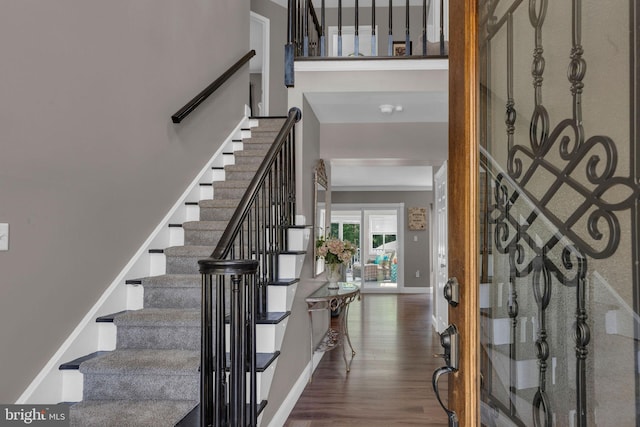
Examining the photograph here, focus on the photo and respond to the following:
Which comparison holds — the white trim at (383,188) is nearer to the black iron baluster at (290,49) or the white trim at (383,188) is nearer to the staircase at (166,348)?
the black iron baluster at (290,49)

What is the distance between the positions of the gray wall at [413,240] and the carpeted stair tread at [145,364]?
9322mm

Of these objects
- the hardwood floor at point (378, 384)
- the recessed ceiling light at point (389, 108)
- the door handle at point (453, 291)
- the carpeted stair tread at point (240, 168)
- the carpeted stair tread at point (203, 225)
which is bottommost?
the hardwood floor at point (378, 384)

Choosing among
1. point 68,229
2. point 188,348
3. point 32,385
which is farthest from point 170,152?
point 32,385

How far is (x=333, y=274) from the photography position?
4227 millimetres

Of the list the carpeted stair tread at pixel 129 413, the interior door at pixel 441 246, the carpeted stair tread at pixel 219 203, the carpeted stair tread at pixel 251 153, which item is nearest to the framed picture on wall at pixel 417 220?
the interior door at pixel 441 246

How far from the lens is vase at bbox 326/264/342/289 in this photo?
13.8 feet

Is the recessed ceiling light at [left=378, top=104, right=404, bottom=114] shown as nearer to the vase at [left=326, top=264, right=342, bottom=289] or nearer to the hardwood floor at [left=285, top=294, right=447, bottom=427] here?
the vase at [left=326, top=264, right=342, bottom=289]

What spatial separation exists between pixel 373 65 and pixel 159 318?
2.74 m

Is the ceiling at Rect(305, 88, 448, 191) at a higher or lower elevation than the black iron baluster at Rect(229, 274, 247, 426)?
higher

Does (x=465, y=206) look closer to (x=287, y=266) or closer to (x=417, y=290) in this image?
(x=287, y=266)

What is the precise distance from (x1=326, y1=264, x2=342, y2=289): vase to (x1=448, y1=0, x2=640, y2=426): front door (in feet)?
10.0

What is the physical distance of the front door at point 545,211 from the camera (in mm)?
625

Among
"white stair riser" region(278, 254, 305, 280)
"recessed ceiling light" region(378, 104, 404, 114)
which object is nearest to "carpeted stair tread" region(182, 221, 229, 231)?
"white stair riser" region(278, 254, 305, 280)

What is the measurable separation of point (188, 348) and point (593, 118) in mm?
2368
